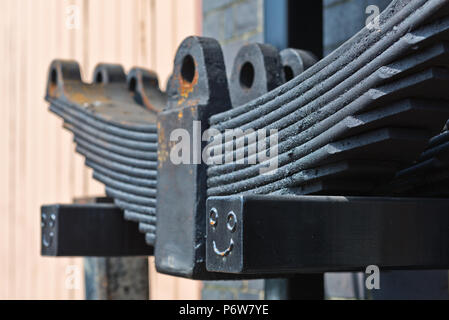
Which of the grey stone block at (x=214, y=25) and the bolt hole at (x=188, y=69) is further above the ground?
the grey stone block at (x=214, y=25)

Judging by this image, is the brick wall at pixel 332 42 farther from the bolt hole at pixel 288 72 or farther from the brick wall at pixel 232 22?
the bolt hole at pixel 288 72

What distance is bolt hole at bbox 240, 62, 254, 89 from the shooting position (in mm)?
1012

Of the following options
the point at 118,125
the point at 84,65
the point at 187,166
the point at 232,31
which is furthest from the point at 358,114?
the point at 84,65

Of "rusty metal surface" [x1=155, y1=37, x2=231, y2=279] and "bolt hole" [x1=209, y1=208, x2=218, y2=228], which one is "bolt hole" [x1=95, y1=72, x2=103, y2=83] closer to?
"rusty metal surface" [x1=155, y1=37, x2=231, y2=279]

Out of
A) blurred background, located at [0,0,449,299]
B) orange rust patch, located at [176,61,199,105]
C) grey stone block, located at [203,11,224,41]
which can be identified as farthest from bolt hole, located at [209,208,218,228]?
grey stone block, located at [203,11,224,41]

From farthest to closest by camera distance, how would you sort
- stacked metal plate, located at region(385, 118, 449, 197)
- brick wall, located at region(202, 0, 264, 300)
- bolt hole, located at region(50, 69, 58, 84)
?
brick wall, located at region(202, 0, 264, 300) < bolt hole, located at region(50, 69, 58, 84) < stacked metal plate, located at region(385, 118, 449, 197)

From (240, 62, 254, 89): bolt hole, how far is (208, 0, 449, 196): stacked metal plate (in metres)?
0.14

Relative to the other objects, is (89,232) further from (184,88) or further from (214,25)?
(214,25)

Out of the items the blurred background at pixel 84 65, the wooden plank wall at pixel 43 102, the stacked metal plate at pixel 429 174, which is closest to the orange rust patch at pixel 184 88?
the blurred background at pixel 84 65

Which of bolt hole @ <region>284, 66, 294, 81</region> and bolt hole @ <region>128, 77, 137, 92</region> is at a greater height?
bolt hole @ <region>128, 77, 137, 92</region>

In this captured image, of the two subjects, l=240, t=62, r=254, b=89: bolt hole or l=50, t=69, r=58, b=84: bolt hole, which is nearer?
l=240, t=62, r=254, b=89: bolt hole

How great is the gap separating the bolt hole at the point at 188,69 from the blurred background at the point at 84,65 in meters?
0.21

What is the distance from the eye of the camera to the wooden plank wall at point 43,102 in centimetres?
202

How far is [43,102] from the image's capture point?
2.67 m
